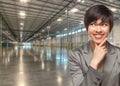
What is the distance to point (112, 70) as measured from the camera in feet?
3.85

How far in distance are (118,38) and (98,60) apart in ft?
81.9

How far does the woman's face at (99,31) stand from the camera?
1203 millimetres

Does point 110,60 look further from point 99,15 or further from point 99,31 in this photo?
point 99,15

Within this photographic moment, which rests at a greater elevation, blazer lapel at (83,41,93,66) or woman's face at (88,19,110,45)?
woman's face at (88,19,110,45)

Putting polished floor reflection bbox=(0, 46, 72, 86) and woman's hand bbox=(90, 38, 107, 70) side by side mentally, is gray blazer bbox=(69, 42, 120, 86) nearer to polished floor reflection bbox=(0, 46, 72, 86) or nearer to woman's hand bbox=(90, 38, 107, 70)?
woman's hand bbox=(90, 38, 107, 70)

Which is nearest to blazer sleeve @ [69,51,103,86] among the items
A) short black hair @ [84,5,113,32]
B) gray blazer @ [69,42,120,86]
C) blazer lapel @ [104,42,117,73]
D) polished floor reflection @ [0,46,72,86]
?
gray blazer @ [69,42,120,86]

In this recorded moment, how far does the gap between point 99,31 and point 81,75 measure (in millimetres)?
313

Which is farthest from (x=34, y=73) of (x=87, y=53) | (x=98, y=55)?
(x=98, y=55)

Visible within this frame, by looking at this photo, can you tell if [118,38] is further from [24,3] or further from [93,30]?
[93,30]

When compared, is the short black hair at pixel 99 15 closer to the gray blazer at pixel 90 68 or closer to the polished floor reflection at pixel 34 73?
the gray blazer at pixel 90 68

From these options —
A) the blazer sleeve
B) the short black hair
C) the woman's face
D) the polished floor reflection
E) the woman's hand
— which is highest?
the short black hair

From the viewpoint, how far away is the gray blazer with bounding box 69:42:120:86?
3.62ft

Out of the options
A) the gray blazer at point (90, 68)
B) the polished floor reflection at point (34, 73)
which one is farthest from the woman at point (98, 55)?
the polished floor reflection at point (34, 73)

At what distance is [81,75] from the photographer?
1199mm
